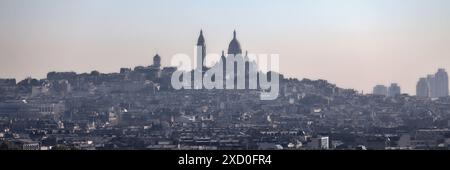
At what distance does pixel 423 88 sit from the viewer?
195 feet

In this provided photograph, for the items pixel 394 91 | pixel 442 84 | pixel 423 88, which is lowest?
pixel 394 91

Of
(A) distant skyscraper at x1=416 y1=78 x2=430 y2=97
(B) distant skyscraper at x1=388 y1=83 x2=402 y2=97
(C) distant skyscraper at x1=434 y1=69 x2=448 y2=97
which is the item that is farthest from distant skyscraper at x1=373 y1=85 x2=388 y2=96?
(C) distant skyscraper at x1=434 y1=69 x2=448 y2=97

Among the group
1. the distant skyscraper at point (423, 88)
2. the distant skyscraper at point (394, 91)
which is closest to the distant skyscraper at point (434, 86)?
the distant skyscraper at point (423, 88)

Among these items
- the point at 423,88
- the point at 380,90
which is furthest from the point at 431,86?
the point at 380,90

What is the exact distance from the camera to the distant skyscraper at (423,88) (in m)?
57.5

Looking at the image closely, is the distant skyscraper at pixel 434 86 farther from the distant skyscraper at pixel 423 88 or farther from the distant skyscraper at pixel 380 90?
the distant skyscraper at pixel 380 90

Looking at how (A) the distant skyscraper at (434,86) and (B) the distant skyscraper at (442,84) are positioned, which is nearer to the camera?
(B) the distant skyscraper at (442,84)

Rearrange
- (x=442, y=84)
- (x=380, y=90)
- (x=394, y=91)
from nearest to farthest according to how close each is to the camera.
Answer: (x=394, y=91)
(x=380, y=90)
(x=442, y=84)

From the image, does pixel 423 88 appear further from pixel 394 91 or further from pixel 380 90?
pixel 380 90

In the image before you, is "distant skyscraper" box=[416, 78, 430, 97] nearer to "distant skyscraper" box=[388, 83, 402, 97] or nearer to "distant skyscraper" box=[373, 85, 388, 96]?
"distant skyscraper" box=[388, 83, 402, 97]

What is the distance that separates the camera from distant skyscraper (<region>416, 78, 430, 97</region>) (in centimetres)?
5750
